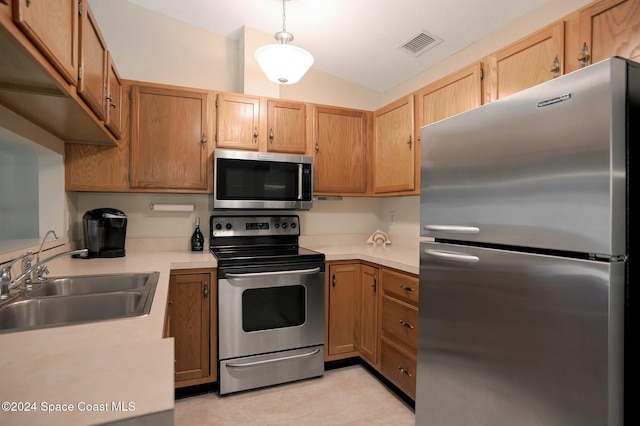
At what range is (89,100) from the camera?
144 centimetres

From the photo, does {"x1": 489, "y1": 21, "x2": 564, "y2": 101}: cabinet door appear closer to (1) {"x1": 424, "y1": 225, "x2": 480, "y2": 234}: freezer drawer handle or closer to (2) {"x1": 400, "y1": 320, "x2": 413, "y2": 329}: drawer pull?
(1) {"x1": 424, "y1": 225, "x2": 480, "y2": 234}: freezer drawer handle

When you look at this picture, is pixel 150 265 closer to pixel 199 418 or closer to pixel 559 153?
pixel 199 418

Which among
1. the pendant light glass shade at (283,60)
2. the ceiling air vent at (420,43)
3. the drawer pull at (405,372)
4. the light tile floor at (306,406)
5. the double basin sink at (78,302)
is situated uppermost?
the ceiling air vent at (420,43)

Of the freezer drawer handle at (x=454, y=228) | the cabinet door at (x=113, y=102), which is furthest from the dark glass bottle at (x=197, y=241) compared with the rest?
the freezer drawer handle at (x=454, y=228)

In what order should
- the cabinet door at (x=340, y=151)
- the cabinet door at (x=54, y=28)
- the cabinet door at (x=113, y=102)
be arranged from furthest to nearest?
the cabinet door at (x=340, y=151), the cabinet door at (x=113, y=102), the cabinet door at (x=54, y=28)

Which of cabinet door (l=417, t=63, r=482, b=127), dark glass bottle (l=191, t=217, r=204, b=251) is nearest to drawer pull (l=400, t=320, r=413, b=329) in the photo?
cabinet door (l=417, t=63, r=482, b=127)

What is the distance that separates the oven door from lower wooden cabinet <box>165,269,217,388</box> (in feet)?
0.25

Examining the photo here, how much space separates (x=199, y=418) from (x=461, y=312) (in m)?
1.62

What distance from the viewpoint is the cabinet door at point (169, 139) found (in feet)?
7.66

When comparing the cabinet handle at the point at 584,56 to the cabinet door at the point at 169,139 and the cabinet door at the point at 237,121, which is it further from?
the cabinet door at the point at 169,139

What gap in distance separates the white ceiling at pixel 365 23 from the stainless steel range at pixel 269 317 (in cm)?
170

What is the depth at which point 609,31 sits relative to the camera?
1.30 m

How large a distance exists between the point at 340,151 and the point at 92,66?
6.06ft

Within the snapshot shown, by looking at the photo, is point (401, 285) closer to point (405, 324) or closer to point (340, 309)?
point (405, 324)
